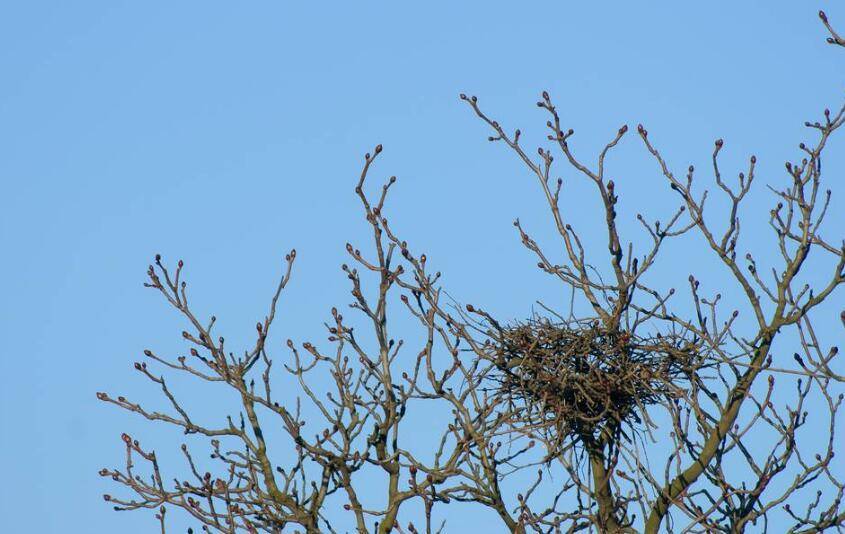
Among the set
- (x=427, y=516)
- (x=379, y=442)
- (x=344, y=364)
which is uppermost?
(x=344, y=364)

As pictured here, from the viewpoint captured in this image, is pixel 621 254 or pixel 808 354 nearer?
pixel 808 354

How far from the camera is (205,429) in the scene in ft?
26.9

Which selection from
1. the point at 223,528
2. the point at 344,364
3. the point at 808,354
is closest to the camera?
the point at 808,354

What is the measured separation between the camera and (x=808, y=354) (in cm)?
708

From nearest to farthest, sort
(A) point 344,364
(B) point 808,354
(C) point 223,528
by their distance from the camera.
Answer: (B) point 808,354 → (C) point 223,528 → (A) point 344,364

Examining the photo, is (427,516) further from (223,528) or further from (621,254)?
(621,254)

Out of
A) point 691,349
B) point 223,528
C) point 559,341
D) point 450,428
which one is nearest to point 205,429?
point 223,528

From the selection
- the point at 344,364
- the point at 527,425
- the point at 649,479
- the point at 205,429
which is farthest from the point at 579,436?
the point at 205,429

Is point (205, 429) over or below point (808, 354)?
over

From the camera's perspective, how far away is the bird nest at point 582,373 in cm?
858

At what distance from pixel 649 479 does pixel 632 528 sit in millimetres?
384

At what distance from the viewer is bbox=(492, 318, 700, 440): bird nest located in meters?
8.58

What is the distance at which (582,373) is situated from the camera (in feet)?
28.7

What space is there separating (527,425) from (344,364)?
1.20 m
